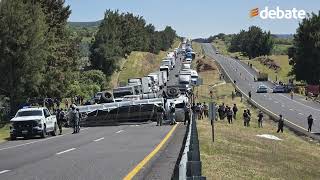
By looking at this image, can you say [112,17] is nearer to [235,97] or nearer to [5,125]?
[235,97]

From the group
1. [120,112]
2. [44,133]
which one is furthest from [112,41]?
[44,133]

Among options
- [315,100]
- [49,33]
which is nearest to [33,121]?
[49,33]

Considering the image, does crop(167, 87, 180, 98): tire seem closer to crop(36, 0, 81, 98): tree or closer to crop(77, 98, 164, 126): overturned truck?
crop(77, 98, 164, 126): overturned truck

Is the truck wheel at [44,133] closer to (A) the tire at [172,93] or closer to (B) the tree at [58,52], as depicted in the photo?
(A) the tire at [172,93]

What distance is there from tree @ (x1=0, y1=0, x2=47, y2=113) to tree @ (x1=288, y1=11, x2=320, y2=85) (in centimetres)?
7077

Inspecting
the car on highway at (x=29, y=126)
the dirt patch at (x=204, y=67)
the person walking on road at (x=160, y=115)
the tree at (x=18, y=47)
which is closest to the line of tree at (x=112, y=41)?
the dirt patch at (x=204, y=67)

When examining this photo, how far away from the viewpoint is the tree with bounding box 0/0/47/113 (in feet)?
149

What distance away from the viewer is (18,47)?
151 feet

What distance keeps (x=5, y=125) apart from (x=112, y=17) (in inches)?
2656

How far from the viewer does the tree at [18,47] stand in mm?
45406

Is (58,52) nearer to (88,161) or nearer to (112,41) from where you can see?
(112,41)

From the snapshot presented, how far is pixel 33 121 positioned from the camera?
33.4 metres

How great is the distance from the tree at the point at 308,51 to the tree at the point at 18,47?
70772 mm

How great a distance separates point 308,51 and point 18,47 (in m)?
75.2
